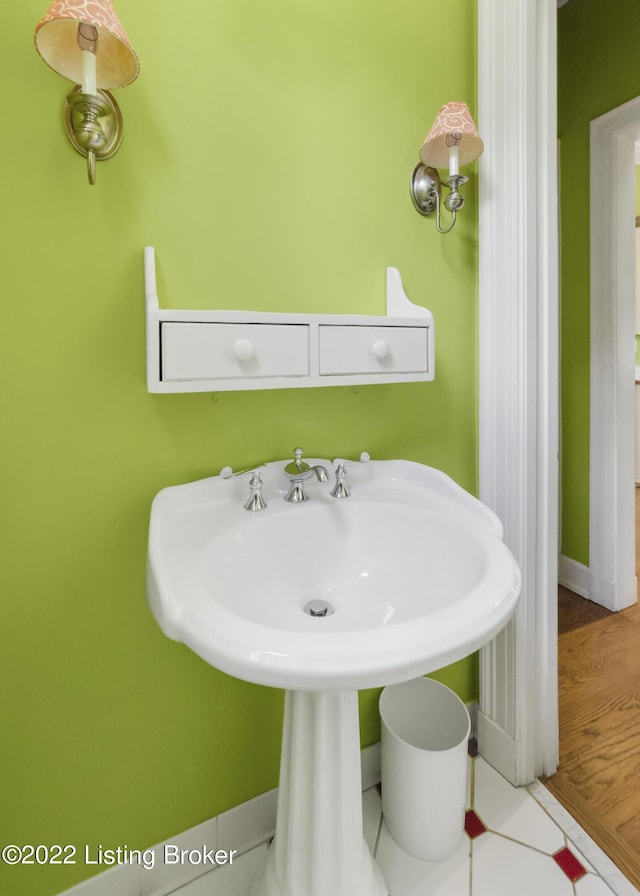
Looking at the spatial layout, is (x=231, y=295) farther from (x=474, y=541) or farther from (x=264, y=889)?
(x=264, y=889)

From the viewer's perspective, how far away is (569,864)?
943 mm

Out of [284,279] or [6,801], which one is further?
[284,279]

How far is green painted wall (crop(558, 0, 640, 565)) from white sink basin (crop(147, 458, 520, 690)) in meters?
1.40

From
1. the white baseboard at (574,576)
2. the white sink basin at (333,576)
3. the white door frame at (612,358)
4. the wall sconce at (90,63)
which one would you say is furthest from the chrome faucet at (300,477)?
the white baseboard at (574,576)

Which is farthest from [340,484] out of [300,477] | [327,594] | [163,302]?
[163,302]

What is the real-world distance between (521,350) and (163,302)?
2.62 ft

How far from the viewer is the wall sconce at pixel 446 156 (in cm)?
91

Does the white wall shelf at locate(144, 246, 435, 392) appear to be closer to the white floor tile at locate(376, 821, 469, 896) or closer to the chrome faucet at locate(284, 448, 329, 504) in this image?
the chrome faucet at locate(284, 448, 329, 504)

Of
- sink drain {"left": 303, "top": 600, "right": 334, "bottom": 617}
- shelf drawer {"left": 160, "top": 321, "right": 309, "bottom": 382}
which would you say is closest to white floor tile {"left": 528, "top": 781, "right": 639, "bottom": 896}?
sink drain {"left": 303, "top": 600, "right": 334, "bottom": 617}

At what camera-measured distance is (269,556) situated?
2.76ft

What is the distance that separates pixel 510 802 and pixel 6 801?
Result: 1097mm

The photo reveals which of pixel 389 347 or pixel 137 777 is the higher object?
pixel 389 347

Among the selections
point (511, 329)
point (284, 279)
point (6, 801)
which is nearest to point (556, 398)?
point (511, 329)

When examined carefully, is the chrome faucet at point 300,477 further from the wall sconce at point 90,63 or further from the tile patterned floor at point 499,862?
the tile patterned floor at point 499,862
